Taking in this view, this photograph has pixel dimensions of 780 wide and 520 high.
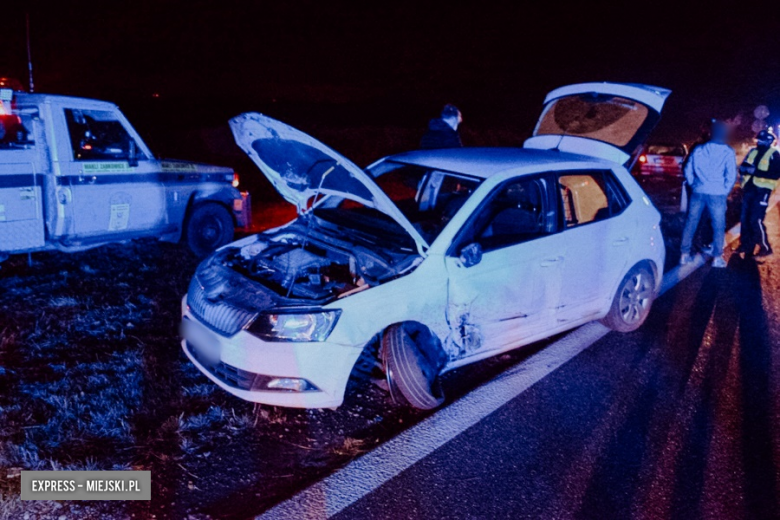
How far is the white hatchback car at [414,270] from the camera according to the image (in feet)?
11.9

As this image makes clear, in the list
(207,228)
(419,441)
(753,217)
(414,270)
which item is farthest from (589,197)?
(207,228)

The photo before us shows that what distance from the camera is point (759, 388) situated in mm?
4512

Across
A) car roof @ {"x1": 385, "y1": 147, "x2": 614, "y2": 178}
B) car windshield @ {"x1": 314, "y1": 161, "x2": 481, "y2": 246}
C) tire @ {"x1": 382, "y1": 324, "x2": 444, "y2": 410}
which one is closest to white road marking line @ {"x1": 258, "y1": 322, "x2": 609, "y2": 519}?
tire @ {"x1": 382, "y1": 324, "x2": 444, "y2": 410}

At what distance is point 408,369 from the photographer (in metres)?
3.89

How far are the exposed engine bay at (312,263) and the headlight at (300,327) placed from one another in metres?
0.15

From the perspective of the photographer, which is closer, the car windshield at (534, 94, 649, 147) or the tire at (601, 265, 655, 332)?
the tire at (601, 265, 655, 332)

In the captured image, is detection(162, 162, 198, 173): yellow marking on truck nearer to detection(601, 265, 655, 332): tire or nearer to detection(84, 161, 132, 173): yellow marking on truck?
detection(84, 161, 132, 173): yellow marking on truck

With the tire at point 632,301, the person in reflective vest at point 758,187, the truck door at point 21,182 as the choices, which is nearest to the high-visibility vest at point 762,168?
the person in reflective vest at point 758,187

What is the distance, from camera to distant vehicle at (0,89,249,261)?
605cm

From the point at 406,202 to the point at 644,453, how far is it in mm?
2905

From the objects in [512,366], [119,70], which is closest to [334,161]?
[512,366]

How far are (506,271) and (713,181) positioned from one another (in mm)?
4836

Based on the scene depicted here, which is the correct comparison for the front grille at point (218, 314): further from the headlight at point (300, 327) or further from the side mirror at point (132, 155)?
the side mirror at point (132, 155)

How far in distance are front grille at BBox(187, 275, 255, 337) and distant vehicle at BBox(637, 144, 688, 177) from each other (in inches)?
663
